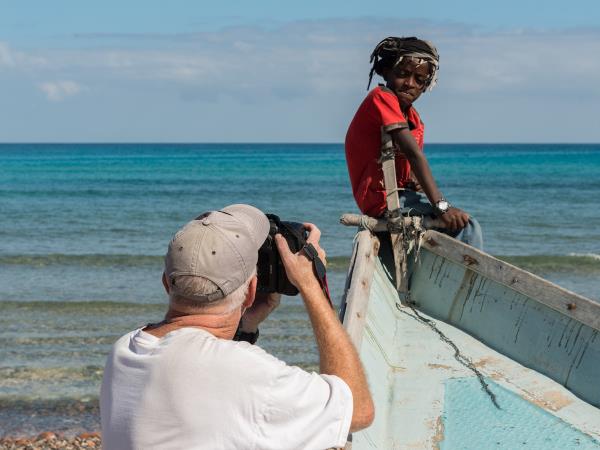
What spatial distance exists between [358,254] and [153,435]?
9.07 feet

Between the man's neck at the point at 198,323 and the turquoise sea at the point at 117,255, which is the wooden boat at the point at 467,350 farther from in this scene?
the turquoise sea at the point at 117,255

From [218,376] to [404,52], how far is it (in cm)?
341

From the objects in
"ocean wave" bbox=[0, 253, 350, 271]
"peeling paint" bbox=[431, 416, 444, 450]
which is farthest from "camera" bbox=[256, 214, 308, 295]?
"ocean wave" bbox=[0, 253, 350, 271]

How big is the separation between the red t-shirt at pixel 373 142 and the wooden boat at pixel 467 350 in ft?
0.64

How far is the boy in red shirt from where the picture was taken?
4.96 m

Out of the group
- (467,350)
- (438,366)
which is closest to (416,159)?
(467,350)

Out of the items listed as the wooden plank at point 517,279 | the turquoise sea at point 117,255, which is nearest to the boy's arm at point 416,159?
the wooden plank at point 517,279

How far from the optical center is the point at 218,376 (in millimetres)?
2033

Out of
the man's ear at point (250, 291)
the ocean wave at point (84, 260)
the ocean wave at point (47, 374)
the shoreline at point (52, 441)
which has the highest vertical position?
the man's ear at point (250, 291)

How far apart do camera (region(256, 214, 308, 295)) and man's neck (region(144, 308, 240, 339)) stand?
321mm

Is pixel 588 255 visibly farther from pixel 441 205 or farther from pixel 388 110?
pixel 388 110

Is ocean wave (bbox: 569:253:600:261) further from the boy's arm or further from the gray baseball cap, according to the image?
the gray baseball cap

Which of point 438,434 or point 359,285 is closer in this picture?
point 438,434

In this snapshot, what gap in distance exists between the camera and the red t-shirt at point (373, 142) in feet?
16.3
